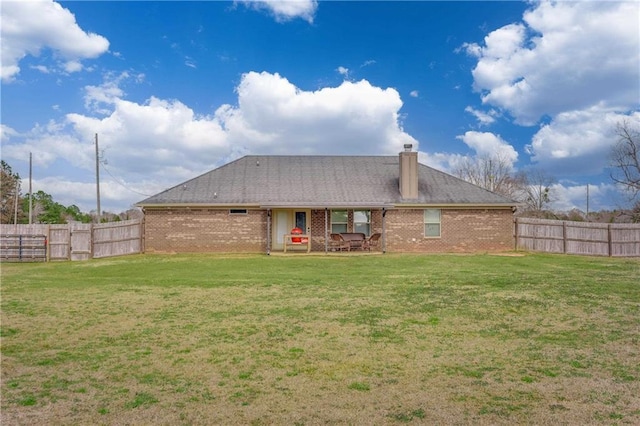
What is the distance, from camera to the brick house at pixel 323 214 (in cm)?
2267

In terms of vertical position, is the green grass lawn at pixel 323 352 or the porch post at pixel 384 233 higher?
the porch post at pixel 384 233

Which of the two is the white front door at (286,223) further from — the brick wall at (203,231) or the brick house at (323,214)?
the brick wall at (203,231)

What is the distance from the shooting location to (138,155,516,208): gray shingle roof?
75.4 ft

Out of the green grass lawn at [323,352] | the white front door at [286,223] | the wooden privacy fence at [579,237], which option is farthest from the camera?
the white front door at [286,223]

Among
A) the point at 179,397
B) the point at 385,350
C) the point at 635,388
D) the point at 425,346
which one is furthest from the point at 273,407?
the point at 635,388

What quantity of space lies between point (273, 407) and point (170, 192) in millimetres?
20023

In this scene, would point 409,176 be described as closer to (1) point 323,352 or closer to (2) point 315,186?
(2) point 315,186

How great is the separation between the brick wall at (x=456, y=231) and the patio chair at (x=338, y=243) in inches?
83.2

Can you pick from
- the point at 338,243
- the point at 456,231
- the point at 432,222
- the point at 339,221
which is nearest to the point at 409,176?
the point at 432,222

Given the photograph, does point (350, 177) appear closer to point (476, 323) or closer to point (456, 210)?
point (456, 210)

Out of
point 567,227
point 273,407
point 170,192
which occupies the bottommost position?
point 273,407

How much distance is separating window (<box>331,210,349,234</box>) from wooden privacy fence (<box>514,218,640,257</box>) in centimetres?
864

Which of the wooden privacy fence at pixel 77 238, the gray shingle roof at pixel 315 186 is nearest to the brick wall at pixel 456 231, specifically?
the gray shingle roof at pixel 315 186

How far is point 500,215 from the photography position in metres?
23.5
